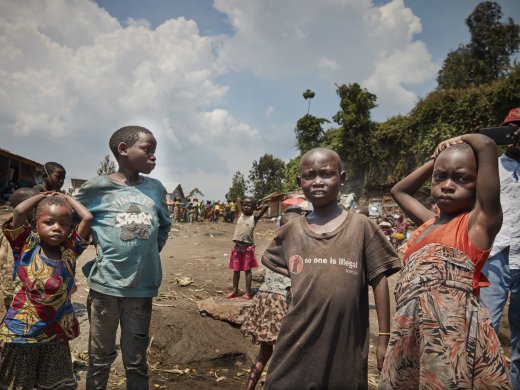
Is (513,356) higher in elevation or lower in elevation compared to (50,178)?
lower

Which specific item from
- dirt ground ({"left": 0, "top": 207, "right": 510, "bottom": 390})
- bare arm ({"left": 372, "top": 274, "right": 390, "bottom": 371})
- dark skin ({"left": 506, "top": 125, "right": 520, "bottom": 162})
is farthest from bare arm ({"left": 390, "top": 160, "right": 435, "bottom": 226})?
dirt ground ({"left": 0, "top": 207, "right": 510, "bottom": 390})

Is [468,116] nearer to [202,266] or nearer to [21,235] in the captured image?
[202,266]

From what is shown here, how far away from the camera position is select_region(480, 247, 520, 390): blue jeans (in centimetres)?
270

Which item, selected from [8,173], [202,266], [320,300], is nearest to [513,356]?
[320,300]

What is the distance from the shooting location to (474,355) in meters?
1.52

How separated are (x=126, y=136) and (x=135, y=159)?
22cm

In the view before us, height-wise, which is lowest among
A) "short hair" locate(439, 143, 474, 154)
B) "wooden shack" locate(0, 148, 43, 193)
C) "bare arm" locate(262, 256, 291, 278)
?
"bare arm" locate(262, 256, 291, 278)

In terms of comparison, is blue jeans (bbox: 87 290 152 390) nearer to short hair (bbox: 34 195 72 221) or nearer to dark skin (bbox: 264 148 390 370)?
short hair (bbox: 34 195 72 221)

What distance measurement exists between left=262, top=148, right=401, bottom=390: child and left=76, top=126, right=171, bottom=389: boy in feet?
3.81

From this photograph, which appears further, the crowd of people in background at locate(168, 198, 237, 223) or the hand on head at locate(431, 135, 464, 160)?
the crowd of people in background at locate(168, 198, 237, 223)

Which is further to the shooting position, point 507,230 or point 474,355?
point 507,230

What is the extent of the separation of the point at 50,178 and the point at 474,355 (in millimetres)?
4614

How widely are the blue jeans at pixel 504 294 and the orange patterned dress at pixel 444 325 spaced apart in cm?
128

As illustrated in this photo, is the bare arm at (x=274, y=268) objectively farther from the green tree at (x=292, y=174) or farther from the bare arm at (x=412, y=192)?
the green tree at (x=292, y=174)
